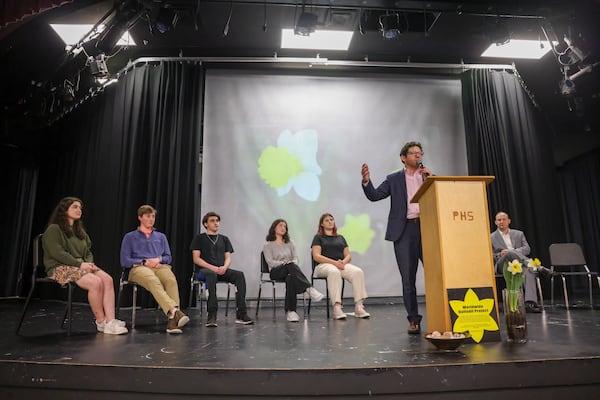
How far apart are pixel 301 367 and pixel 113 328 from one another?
184 centimetres

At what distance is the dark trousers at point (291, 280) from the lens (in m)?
4.09

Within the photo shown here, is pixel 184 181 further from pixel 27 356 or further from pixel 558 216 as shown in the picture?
pixel 558 216

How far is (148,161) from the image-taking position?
559 centimetres

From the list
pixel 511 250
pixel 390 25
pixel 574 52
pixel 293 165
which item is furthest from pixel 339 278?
pixel 574 52

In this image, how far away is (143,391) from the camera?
185 centimetres

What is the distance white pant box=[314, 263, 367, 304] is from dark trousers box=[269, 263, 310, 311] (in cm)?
21

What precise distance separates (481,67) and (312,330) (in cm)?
484

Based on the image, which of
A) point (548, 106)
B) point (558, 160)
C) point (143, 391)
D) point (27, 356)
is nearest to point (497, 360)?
point (143, 391)

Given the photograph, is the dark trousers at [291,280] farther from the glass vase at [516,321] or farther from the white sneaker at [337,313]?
the glass vase at [516,321]

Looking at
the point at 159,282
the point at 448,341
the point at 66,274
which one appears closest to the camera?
the point at 448,341

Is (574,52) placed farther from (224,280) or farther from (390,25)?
(224,280)

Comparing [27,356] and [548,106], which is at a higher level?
[548,106]

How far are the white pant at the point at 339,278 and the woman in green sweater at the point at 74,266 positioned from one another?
1902 millimetres

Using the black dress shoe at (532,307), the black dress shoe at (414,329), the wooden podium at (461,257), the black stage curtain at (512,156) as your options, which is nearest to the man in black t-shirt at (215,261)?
the black dress shoe at (414,329)
